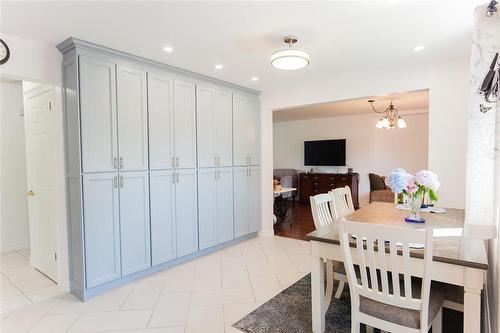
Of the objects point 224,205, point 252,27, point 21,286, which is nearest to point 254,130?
point 224,205

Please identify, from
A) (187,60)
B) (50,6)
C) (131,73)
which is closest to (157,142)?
(131,73)

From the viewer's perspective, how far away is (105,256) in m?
2.75

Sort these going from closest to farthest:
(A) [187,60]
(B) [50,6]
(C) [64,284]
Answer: (B) [50,6] → (C) [64,284] → (A) [187,60]

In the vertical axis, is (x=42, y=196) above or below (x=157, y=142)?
below

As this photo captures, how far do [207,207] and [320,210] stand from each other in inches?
72.5

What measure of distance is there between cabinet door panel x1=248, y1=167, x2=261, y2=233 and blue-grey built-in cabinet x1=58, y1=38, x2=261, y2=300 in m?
0.27

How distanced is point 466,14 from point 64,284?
4.23 metres

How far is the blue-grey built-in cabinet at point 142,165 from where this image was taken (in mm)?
2625

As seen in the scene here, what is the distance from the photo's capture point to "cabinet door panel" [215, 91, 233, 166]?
155 inches

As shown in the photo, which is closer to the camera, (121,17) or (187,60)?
(121,17)

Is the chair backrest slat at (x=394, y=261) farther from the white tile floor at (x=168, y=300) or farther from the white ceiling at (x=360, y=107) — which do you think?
the white ceiling at (x=360, y=107)

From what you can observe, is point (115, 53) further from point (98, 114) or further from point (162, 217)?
point (162, 217)

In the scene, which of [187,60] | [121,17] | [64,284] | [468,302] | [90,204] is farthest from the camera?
[187,60]

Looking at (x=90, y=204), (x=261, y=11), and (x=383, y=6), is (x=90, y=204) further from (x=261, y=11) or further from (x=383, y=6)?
(x=383, y=6)
